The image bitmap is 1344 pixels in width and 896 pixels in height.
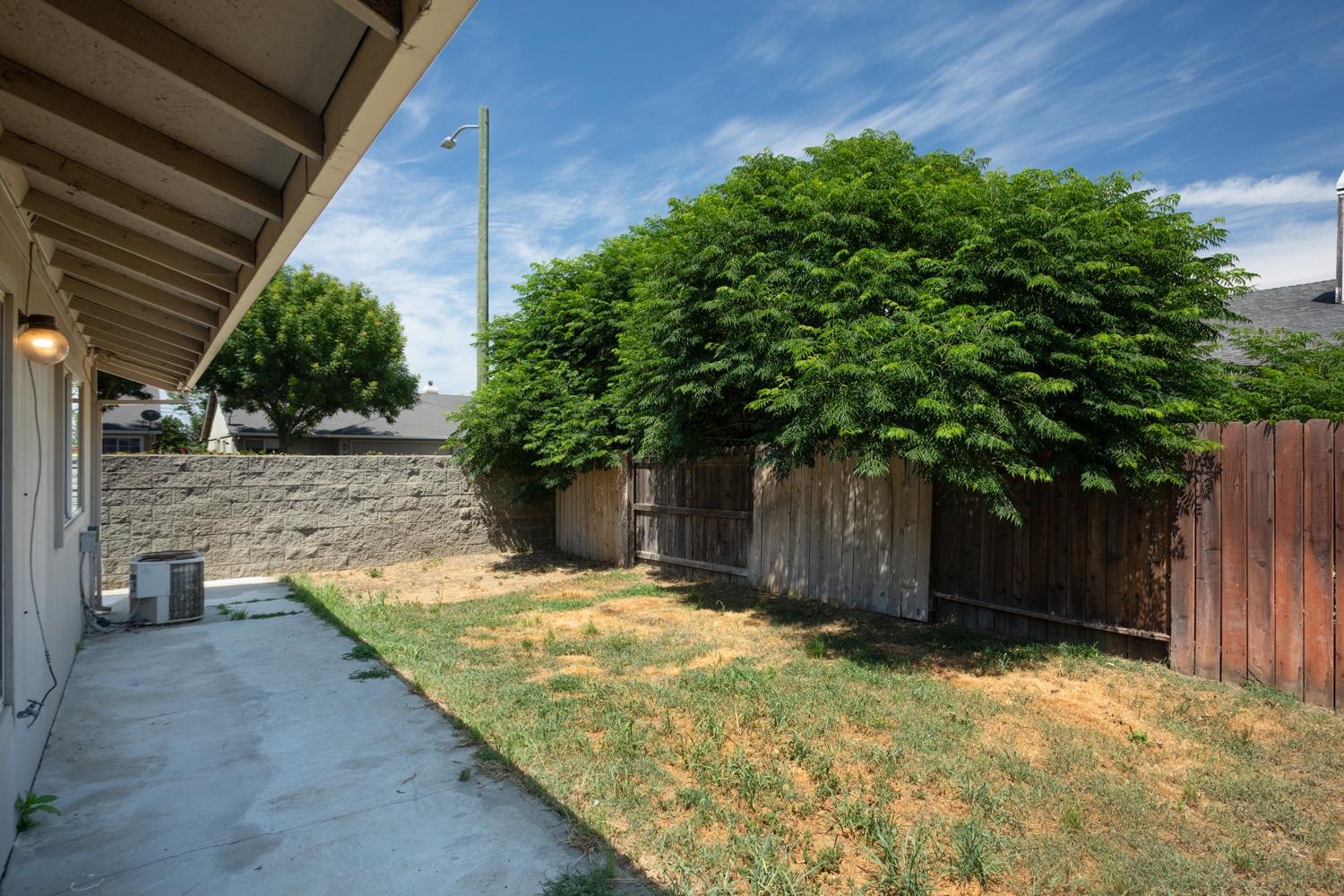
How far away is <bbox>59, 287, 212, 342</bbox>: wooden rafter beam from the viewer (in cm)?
473

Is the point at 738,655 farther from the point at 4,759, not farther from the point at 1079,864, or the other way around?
the point at 4,759

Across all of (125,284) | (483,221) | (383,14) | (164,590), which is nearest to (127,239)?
(125,284)

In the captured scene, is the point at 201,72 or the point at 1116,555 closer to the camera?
the point at 201,72

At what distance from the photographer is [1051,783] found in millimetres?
3314

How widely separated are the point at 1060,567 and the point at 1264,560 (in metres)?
1.40

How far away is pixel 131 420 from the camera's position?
24016 mm

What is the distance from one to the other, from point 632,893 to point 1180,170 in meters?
12.2

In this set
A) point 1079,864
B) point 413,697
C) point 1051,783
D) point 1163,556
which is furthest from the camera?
point 1163,556

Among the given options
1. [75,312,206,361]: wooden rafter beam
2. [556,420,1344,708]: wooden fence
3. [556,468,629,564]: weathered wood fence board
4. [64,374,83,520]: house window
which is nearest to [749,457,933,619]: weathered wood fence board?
[556,420,1344,708]: wooden fence

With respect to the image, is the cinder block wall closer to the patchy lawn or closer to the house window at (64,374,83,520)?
the house window at (64,374,83,520)

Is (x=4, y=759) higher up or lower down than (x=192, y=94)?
lower down

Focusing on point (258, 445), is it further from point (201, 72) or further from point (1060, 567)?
point (1060, 567)

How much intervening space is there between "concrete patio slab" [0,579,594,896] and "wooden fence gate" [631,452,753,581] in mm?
4829

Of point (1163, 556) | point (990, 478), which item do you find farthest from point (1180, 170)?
point (990, 478)
